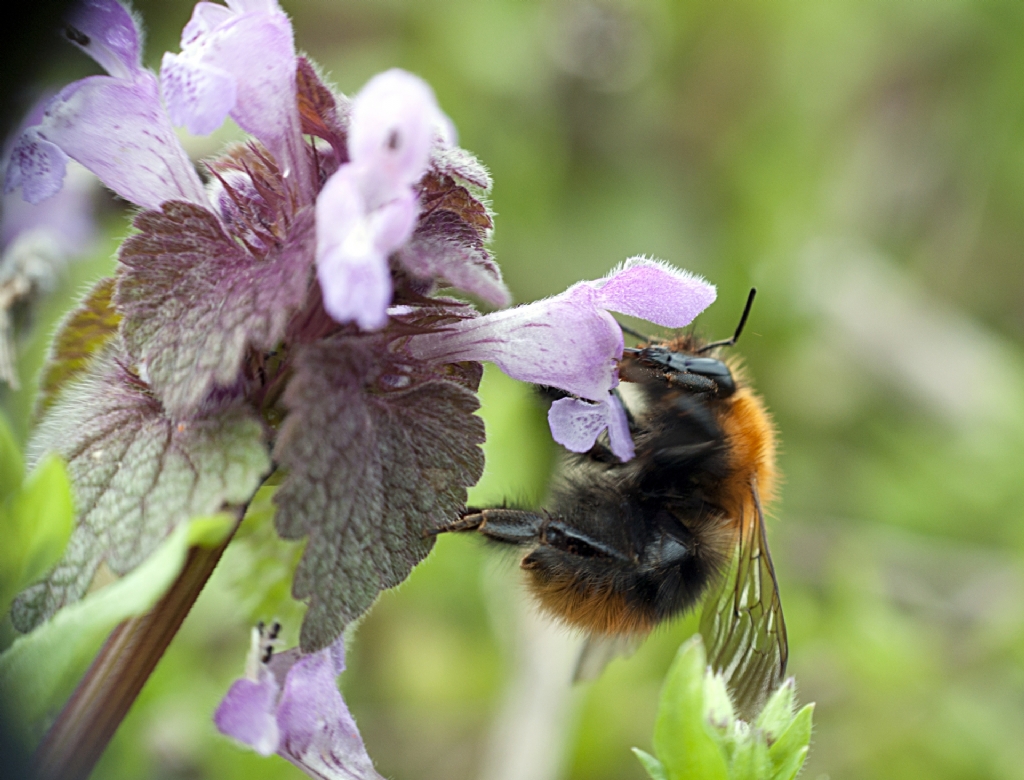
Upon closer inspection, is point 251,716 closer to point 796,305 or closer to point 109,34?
point 109,34

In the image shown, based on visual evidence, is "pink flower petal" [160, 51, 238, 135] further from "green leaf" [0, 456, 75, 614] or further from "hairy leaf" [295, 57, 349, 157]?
"green leaf" [0, 456, 75, 614]

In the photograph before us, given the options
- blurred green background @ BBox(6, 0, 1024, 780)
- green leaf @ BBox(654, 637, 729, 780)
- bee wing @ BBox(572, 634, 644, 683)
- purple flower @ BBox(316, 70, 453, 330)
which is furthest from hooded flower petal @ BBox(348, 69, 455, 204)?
blurred green background @ BBox(6, 0, 1024, 780)

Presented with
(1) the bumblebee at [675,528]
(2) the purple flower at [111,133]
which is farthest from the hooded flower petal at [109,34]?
(1) the bumblebee at [675,528]

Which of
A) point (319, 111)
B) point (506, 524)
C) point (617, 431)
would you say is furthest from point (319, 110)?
point (506, 524)

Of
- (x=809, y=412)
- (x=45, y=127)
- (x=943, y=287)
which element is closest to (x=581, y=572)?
(x=45, y=127)

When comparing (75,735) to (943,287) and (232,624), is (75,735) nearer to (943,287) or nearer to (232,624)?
(232,624)

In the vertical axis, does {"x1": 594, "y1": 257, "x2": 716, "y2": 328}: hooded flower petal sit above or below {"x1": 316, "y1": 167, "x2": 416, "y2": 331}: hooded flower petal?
above
